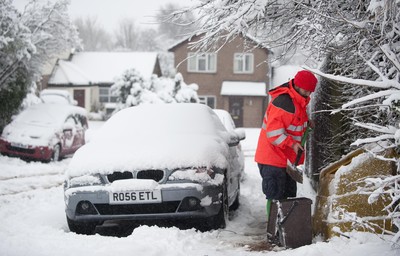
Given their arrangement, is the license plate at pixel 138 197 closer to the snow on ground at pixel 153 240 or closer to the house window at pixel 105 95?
the snow on ground at pixel 153 240

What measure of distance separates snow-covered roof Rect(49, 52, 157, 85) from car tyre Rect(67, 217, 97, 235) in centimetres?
3238

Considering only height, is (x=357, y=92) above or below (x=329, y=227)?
above

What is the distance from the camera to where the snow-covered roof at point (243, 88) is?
3647cm

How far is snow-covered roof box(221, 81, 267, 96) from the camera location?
36.5 m

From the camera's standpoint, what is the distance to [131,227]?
6375 millimetres

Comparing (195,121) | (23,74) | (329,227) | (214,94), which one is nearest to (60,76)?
(214,94)

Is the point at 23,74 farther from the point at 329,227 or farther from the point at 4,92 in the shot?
the point at 329,227

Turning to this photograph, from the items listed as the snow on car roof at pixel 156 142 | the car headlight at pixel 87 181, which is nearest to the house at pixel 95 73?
the snow on car roof at pixel 156 142

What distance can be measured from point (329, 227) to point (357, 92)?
1479 millimetres

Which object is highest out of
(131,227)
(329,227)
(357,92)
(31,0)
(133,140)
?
(31,0)

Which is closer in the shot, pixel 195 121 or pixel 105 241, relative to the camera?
pixel 105 241

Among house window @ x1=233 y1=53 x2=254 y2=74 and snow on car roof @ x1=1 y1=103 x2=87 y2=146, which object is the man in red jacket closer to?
snow on car roof @ x1=1 y1=103 x2=87 y2=146

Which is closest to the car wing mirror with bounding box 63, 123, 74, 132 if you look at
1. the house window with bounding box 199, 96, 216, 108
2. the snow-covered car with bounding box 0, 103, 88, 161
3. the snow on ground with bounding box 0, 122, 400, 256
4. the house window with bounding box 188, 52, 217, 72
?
the snow-covered car with bounding box 0, 103, 88, 161

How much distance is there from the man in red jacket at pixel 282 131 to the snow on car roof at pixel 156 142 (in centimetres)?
70
